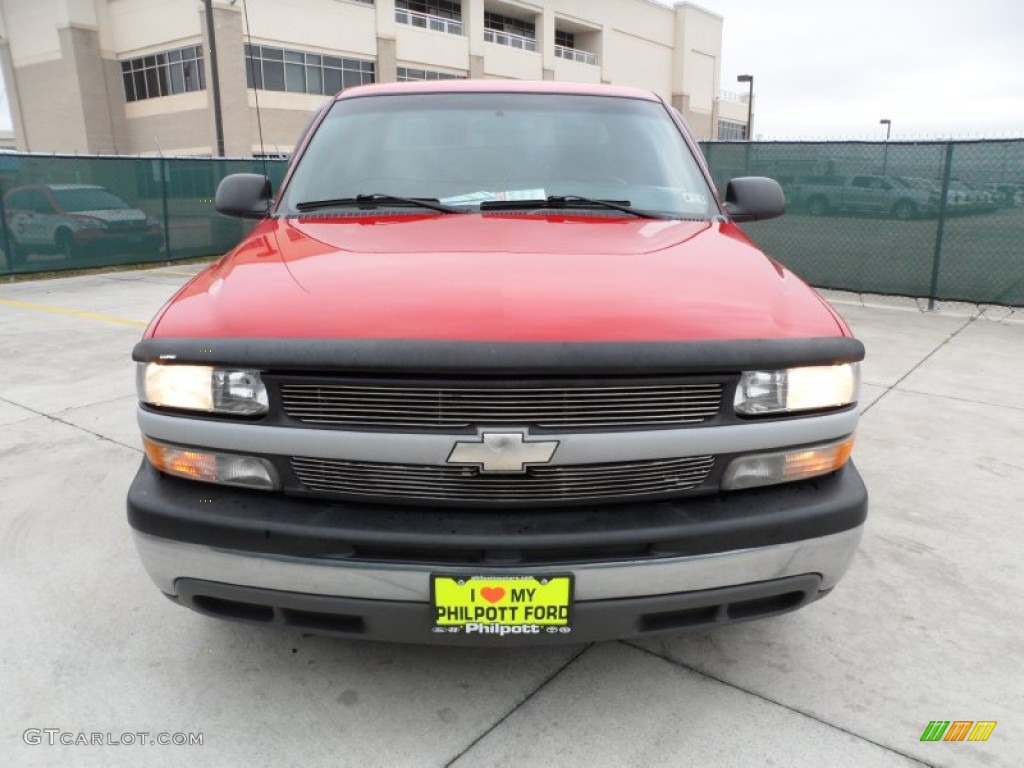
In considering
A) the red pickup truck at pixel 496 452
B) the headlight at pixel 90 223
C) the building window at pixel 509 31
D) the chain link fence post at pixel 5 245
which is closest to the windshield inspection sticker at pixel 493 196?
the red pickup truck at pixel 496 452

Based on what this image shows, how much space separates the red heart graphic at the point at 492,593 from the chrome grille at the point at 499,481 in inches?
8.1

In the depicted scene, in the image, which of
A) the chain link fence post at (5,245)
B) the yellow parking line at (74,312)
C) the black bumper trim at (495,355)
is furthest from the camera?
the chain link fence post at (5,245)

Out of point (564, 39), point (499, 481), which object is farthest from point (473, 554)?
point (564, 39)

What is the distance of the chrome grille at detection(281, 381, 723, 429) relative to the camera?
1854 millimetres

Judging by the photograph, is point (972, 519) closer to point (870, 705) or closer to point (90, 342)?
point (870, 705)

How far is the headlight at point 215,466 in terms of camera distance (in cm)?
198

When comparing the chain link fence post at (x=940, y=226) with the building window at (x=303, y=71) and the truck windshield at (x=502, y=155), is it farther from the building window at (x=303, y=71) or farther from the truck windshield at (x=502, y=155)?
the building window at (x=303, y=71)

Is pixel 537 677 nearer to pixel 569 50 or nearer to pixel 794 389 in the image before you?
pixel 794 389

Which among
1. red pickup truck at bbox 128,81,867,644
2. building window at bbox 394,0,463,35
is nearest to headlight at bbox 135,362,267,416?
red pickup truck at bbox 128,81,867,644

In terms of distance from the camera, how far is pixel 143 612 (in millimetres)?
2766

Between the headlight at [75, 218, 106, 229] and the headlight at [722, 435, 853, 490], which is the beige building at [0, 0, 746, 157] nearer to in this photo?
the headlight at [75, 218, 106, 229]

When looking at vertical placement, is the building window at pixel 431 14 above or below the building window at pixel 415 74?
above

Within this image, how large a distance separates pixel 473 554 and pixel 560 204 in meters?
1.51

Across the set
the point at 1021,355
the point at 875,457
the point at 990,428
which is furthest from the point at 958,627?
the point at 1021,355
